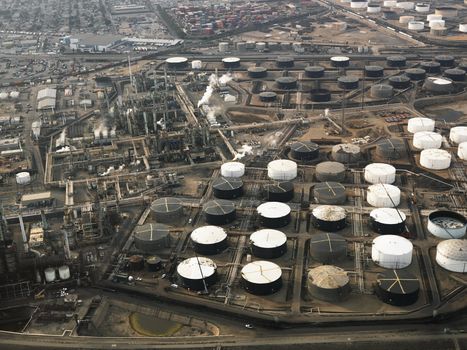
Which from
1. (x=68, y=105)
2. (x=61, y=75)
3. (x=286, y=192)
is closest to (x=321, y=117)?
(x=286, y=192)

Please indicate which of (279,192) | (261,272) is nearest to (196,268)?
(261,272)

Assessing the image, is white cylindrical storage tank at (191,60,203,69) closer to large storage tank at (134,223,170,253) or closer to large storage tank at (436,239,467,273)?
large storage tank at (134,223,170,253)

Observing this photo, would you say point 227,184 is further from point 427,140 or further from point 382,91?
point 382,91

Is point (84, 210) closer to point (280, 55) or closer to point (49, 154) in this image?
point (49, 154)

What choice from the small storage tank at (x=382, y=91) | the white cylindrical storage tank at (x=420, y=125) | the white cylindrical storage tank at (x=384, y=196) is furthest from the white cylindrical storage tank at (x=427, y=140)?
the small storage tank at (x=382, y=91)

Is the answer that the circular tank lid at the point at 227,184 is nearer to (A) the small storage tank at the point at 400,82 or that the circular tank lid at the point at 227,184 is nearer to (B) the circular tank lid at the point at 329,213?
(B) the circular tank lid at the point at 329,213

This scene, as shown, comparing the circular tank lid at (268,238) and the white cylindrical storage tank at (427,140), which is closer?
the circular tank lid at (268,238)

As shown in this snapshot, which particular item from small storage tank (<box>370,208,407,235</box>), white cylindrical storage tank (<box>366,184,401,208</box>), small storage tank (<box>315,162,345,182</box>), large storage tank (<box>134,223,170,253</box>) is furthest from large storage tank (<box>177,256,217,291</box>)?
small storage tank (<box>315,162,345,182</box>)
